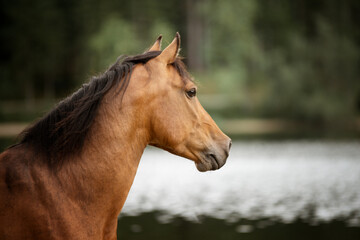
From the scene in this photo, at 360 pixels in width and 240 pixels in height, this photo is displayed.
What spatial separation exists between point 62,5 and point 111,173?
200ft

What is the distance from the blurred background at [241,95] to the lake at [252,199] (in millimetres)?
42

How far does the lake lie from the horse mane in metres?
6.21

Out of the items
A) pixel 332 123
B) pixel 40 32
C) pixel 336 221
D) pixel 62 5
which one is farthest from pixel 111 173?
pixel 62 5

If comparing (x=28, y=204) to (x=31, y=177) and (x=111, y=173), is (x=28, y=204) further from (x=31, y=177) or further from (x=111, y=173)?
(x=111, y=173)

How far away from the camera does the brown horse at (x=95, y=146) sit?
2.31 m

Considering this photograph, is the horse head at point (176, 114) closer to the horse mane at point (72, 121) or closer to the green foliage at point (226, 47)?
the horse mane at point (72, 121)

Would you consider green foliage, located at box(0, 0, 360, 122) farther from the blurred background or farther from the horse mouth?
the horse mouth

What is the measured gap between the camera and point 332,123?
37281mm

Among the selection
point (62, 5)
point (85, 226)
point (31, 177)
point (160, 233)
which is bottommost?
point (85, 226)

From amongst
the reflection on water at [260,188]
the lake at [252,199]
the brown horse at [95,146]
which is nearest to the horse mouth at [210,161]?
the brown horse at [95,146]

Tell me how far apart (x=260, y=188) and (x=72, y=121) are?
11.6 meters

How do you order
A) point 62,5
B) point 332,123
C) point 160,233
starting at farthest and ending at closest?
point 62,5 → point 332,123 → point 160,233

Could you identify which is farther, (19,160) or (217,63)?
(217,63)

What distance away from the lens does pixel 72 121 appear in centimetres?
244
